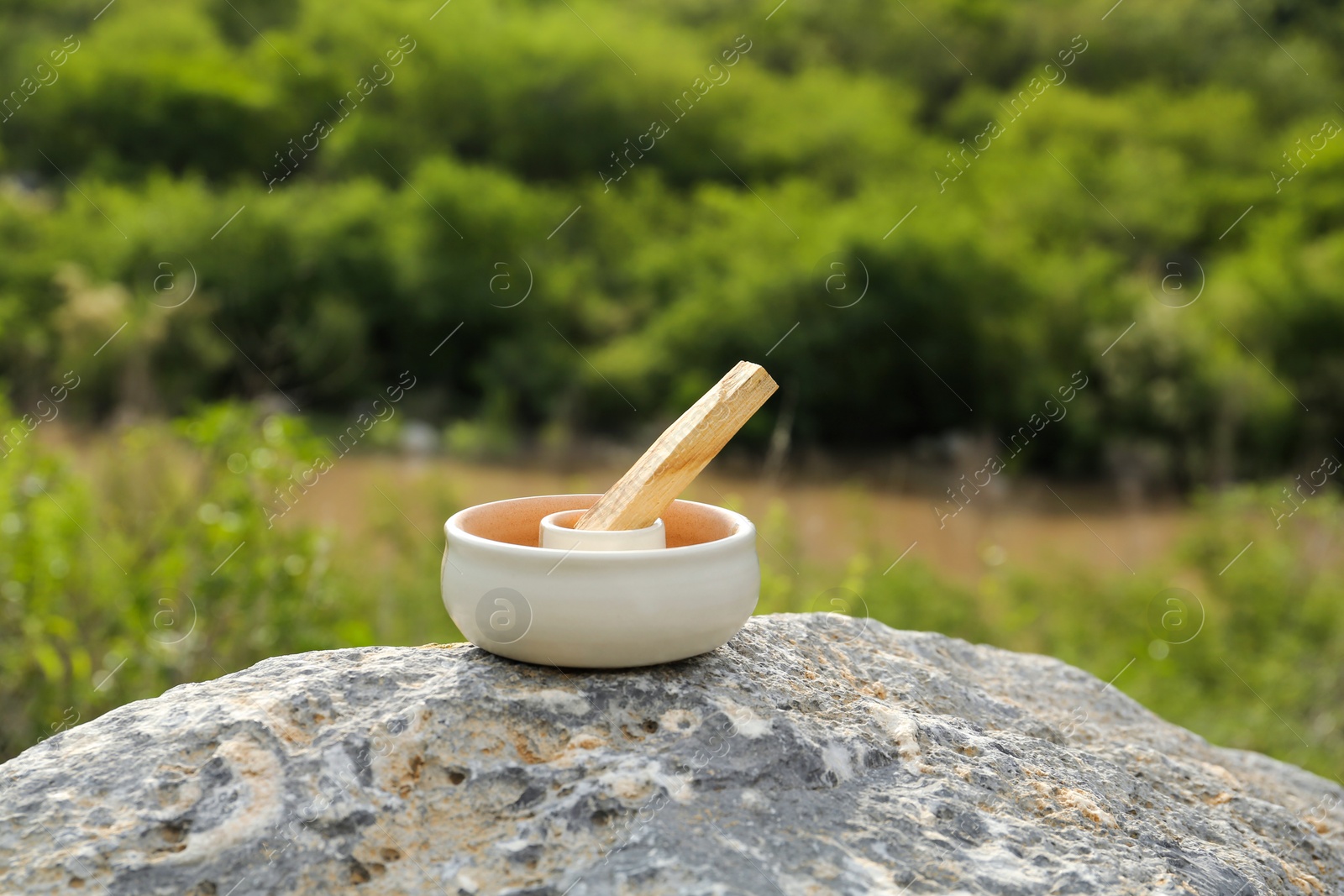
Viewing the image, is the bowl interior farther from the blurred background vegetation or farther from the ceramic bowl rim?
the blurred background vegetation

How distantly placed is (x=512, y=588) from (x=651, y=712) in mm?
162

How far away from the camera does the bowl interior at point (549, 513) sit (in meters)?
1.05

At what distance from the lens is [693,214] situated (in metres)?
7.98

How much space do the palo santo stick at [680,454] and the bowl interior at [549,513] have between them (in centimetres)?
7

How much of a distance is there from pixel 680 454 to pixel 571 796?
316mm

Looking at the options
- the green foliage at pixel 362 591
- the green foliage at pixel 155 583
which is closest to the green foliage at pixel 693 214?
the green foliage at pixel 362 591

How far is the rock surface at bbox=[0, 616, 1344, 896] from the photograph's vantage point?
80 cm

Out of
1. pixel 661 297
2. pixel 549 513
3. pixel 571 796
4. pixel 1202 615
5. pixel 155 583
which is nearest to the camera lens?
pixel 571 796

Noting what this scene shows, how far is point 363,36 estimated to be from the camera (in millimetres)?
8750

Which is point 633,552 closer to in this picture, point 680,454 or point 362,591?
point 680,454

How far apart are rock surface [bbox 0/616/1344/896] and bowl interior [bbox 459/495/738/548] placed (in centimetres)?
12

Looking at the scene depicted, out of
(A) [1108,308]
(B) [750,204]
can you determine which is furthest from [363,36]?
(A) [1108,308]

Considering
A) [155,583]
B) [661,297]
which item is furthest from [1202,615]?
[661,297]

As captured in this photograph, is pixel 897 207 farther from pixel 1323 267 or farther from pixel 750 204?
pixel 1323 267
